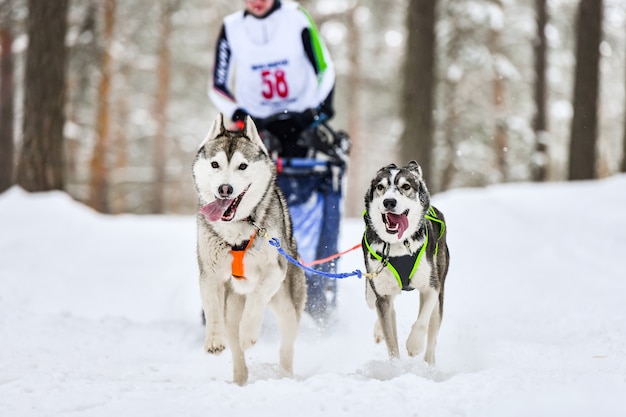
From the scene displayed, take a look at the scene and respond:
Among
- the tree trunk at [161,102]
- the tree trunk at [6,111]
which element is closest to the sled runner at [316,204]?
the tree trunk at [6,111]

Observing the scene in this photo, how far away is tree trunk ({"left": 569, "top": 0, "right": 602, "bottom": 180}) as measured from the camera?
36.0 ft

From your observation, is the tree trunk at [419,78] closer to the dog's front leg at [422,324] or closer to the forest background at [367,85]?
the forest background at [367,85]

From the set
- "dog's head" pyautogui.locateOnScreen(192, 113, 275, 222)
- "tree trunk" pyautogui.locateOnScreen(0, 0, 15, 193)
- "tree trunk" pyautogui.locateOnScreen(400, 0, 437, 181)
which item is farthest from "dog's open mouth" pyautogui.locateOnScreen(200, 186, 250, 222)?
"tree trunk" pyautogui.locateOnScreen(0, 0, 15, 193)

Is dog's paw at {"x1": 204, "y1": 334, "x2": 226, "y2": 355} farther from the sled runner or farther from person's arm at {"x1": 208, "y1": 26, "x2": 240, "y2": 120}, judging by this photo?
person's arm at {"x1": 208, "y1": 26, "x2": 240, "y2": 120}

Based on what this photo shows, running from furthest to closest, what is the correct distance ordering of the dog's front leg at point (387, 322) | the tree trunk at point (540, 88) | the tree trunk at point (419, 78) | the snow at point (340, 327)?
the tree trunk at point (540, 88) → the tree trunk at point (419, 78) → the dog's front leg at point (387, 322) → the snow at point (340, 327)

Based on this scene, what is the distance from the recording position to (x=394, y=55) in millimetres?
24609

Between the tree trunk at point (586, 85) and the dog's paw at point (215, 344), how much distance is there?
1002 cm

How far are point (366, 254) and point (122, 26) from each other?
17.0 meters

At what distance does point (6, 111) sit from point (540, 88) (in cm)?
1567

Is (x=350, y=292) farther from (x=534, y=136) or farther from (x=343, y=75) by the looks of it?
(x=343, y=75)

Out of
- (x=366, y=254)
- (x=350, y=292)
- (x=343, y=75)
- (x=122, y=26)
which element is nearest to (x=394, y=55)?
(x=343, y=75)

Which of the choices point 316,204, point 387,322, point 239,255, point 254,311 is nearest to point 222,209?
point 239,255

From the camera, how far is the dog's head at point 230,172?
128 inches

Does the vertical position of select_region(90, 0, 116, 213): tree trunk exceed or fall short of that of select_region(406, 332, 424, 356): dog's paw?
it exceeds it
